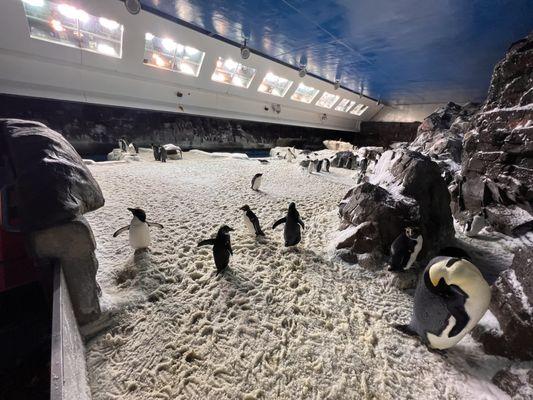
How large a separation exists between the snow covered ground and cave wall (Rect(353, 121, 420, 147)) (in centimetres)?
2042

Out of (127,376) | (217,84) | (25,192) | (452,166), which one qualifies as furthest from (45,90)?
(452,166)

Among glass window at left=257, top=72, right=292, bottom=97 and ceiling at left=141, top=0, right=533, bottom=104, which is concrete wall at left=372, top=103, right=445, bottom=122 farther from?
glass window at left=257, top=72, right=292, bottom=97

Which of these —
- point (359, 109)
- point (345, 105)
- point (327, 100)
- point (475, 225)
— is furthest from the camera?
point (359, 109)

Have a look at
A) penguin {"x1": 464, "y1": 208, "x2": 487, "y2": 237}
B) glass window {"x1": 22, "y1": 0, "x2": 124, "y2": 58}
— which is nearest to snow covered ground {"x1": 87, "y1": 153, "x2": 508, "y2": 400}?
penguin {"x1": 464, "y1": 208, "x2": 487, "y2": 237}

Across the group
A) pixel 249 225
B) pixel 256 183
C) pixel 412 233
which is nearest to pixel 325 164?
pixel 256 183

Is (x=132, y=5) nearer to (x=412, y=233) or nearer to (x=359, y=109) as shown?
(x=412, y=233)

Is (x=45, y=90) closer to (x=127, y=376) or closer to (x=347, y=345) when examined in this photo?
(x=127, y=376)

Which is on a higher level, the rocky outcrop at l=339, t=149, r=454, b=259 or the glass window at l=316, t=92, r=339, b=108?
the glass window at l=316, t=92, r=339, b=108

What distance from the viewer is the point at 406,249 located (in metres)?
2.38

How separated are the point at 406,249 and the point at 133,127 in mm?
11193

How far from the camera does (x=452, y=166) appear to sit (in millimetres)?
5742

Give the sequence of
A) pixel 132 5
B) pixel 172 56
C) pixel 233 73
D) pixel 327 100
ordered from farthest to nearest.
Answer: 1. pixel 327 100
2. pixel 233 73
3. pixel 172 56
4. pixel 132 5

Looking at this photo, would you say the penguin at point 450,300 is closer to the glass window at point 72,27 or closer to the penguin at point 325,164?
the penguin at point 325,164

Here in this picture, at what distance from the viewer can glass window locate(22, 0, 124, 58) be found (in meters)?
6.23
